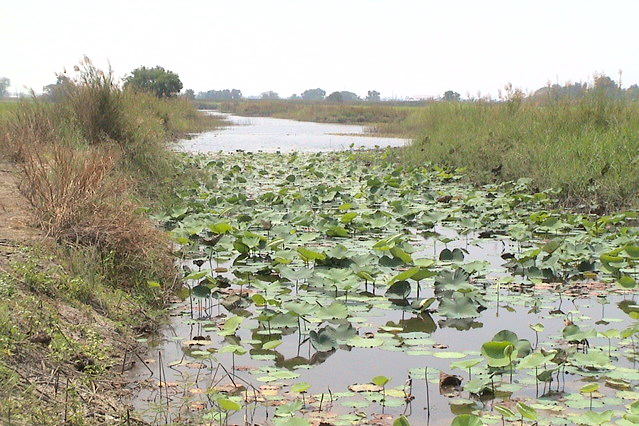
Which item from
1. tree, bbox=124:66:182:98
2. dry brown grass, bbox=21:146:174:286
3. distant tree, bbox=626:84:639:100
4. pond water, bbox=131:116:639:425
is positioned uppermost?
tree, bbox=124:66:182:98

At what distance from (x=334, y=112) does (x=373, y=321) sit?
35.0m

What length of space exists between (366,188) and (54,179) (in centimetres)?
473

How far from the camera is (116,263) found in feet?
15.7

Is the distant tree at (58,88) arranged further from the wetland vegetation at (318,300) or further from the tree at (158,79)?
the tree at (158,79)

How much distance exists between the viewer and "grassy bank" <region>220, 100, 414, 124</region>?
34188 millimetres

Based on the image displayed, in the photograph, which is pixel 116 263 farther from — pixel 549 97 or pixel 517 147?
pixel 549 97

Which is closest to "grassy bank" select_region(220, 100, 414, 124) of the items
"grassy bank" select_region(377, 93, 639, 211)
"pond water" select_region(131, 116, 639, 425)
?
"grassy bank" select_region(377, 93, 639, 211)

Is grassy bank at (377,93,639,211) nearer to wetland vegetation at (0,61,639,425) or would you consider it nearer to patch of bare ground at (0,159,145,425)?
wetland vegetation at (0,61,639,425)

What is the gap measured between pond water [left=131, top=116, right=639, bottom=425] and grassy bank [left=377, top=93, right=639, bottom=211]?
1.12 metres

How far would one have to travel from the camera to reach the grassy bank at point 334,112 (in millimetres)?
34188

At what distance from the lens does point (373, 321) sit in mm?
4219

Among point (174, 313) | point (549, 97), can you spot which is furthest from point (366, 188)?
point (174, 313)

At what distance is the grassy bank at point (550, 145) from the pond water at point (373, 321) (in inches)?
43.9

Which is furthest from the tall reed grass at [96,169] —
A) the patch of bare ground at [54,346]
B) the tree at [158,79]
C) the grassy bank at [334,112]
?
the tree at [158,79]
